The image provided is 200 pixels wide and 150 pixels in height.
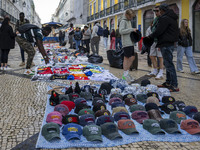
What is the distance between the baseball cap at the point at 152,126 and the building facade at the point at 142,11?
12.2m

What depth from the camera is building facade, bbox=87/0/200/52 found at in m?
13.7

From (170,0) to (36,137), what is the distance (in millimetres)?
15358

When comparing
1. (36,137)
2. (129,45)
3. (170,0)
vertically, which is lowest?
(36,137)

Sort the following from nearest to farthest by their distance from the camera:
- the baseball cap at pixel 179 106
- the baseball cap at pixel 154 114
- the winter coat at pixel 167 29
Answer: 1. the baseball cap at pixel 154 114
2. the baseball cap at pixel 179 106
3. the winter coat at pixel 167 29

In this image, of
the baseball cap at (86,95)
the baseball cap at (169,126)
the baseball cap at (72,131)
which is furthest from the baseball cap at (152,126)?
the baseball cap at (86,95)

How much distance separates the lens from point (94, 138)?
82.0 inches

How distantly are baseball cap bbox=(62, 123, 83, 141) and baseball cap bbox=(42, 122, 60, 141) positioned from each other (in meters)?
0.07

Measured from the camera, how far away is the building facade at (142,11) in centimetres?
1370

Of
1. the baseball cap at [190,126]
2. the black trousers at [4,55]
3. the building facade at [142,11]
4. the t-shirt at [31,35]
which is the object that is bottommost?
the baseball cap at [190,126]

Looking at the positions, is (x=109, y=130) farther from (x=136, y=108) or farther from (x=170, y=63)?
(x=170, y=63)

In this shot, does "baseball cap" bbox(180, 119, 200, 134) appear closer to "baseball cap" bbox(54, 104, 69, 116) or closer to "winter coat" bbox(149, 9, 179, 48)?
"baseball cap" bbox(54, 104, 69, 116)

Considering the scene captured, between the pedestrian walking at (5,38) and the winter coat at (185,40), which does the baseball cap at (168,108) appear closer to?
the winter coat at (185,40)

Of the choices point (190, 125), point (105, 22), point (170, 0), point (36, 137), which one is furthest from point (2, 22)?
point (105, 22)

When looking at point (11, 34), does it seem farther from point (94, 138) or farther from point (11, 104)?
point (94, 138)
